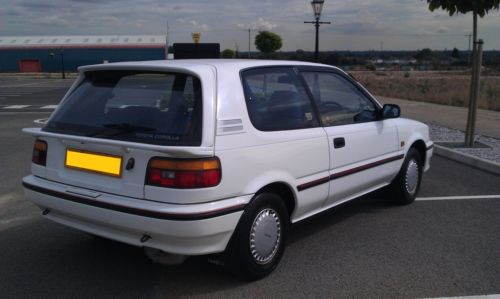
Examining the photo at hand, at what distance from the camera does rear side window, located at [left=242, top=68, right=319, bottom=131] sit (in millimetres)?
3717

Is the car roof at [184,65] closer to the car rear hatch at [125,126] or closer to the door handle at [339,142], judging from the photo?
the car rear hatch at [125,126]

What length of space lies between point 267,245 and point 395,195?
7.87 ft

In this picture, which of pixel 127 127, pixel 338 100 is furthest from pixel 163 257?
pixel 338 100

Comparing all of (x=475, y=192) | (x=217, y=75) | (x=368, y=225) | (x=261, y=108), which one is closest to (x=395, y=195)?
(x=368, y=225)

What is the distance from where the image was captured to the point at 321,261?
13.3 ft

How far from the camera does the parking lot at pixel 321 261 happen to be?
3.55 metres

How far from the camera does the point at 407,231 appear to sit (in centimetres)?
482

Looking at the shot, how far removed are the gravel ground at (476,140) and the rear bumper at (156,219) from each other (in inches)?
238

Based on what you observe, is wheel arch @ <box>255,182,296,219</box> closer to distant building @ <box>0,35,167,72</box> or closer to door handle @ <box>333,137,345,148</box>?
door handle @ <box>333,137,345,148</box>

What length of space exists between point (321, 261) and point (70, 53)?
70.4m

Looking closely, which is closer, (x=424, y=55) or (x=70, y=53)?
(x=70, y=53)

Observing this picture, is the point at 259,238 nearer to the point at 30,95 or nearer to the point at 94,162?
the point at 94,162

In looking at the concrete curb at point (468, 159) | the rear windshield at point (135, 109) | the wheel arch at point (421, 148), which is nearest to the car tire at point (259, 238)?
the rear windshield at point (135, 109)

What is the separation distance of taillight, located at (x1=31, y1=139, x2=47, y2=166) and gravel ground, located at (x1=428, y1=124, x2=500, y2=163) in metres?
6.69
